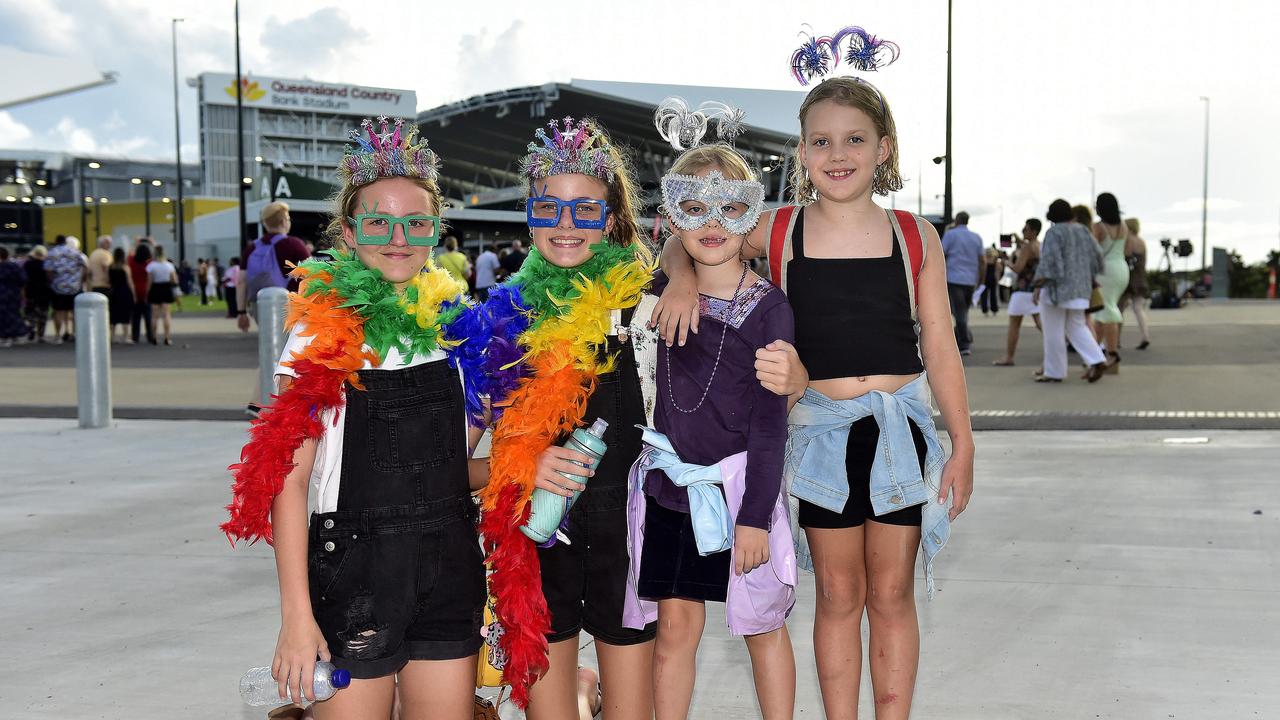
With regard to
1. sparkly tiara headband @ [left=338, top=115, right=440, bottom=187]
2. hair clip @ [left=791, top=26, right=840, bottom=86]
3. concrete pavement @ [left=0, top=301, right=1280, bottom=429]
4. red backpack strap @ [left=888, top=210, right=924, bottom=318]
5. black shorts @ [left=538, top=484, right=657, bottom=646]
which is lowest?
concrete pavement @ [left=0, top=301, right=1280, bottom=429]

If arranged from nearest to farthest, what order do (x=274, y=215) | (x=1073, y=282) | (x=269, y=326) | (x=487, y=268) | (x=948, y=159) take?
1. (x=269, y=326)
2. (x=274, y=215)
3. (x=1073, y=282)
4. (x=487, y=268)
5. (x=948, y=159)

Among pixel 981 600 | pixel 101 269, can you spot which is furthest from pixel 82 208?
pixel 981 600

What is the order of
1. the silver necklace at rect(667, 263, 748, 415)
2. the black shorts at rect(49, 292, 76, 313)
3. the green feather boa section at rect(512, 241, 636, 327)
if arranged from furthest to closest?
the black shorts at rect(49, 292, 76, 313)
the green feather boa section at rect(512, 241, 636, 327)
the silver necklace at rect(667, 263, 748, 415)

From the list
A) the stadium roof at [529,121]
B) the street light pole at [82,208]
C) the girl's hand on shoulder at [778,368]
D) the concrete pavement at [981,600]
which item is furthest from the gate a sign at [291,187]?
the girl's hand on shoulder at [778,368]

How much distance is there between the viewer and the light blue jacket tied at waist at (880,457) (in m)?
2.67

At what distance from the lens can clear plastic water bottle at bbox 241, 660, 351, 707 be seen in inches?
89.3

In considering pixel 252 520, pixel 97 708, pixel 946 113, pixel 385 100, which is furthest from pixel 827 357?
pixel 385 100

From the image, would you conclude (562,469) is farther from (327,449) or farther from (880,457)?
(880,457)

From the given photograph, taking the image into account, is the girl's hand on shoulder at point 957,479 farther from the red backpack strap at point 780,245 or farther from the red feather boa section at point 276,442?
the red feather boa section at point 276,442

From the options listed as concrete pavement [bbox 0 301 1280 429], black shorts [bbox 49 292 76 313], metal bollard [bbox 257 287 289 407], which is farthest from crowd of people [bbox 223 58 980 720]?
black shorts [bbox 49 292 76 313]

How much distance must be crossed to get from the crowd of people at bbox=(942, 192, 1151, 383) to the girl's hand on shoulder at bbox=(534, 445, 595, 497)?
8889 mm

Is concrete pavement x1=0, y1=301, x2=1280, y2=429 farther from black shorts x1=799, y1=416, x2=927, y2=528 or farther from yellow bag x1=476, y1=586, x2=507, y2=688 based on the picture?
yellow bag x1=476, y1=586, x2=507, y2=688

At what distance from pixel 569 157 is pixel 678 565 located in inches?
41.0

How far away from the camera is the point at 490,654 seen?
2621 millimetres
